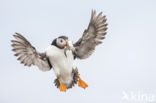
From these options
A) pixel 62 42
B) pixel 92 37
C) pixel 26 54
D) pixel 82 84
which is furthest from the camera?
pixel 82 84

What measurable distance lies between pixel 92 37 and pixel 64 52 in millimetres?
1201

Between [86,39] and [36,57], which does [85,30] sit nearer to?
[86,39]

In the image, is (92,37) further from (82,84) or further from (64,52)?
(82,84)

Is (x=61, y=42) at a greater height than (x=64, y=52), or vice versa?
(x=61, y=42)

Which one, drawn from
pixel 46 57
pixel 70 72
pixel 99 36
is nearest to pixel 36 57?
pixel 46 57

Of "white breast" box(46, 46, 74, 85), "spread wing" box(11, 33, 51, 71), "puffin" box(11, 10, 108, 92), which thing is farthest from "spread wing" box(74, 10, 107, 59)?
"spread wing" box(11, 33, 51, 71)

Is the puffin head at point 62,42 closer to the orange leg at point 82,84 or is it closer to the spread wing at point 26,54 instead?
the spread wing at point 26,54

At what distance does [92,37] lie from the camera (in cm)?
1342

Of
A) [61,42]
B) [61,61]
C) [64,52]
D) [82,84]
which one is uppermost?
[61,42]

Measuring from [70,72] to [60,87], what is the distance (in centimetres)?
56

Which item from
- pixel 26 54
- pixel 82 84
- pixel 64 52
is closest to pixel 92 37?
pixel 64 52

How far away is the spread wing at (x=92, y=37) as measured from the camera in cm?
1339

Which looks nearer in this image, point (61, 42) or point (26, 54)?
point (61, 42)

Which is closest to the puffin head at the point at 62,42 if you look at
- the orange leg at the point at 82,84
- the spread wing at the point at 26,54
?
the spread wing at the point at 26,54
